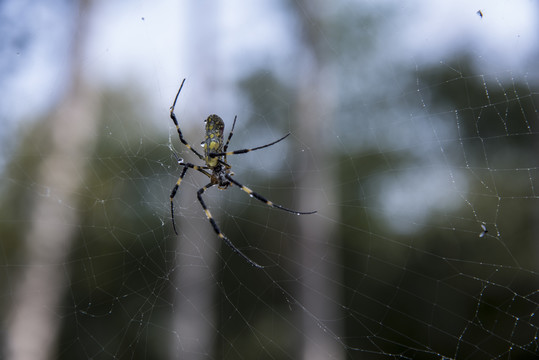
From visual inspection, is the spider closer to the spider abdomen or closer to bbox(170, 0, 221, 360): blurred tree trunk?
the spider abdomen

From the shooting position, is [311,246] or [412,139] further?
[412,139]

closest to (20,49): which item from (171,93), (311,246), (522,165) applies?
(171,93)

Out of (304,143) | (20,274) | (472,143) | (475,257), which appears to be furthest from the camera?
(472,143)

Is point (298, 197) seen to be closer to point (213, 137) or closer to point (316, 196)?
point (316, 196)

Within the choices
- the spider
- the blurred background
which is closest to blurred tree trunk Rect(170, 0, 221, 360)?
Answer: the blurred background

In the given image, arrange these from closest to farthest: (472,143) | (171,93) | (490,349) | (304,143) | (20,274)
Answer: (171,93), (20,274), (304,143), (490,349), (472,143)

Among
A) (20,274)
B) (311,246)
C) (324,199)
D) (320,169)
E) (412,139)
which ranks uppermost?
(412,139)

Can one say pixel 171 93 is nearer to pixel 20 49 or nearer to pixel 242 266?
pixel 20 49

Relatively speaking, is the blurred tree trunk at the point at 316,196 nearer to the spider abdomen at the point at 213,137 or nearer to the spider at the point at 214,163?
the spider at the point at 214,163
